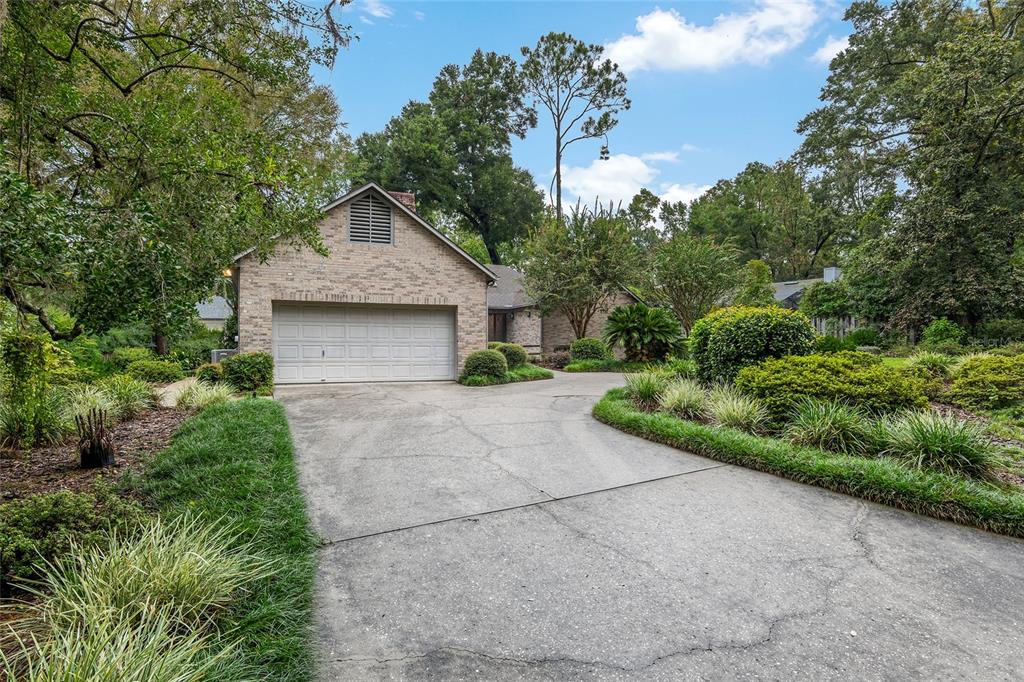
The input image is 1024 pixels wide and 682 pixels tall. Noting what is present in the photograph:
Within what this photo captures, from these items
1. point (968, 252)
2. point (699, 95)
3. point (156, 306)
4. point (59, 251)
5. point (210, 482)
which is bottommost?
point (210, 482)

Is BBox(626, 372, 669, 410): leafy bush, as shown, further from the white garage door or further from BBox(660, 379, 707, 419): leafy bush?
the white garage door

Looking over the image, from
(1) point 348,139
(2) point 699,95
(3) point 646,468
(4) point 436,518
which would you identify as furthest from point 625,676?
(1) point 348,139

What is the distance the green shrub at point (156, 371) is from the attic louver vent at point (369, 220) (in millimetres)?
6093

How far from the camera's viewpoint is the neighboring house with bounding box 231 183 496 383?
12266 millimetres

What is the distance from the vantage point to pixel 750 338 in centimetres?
776

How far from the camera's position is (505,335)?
21984 millimetres

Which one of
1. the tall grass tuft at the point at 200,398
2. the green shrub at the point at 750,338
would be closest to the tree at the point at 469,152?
the tall grass tuft at the point at 200,398

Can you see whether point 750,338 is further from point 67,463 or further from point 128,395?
point 128,395

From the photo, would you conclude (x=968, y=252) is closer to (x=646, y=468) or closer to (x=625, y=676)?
(x=646, y=468)

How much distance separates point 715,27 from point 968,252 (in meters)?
11.7

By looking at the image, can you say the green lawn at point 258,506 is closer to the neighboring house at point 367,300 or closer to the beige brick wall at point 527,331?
the neighboring house at point 367,300

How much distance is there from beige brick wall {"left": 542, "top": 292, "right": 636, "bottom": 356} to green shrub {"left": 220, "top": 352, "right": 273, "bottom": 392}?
12.8 metres

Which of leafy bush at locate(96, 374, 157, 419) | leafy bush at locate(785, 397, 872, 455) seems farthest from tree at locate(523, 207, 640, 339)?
leafy bush at locate(96, 374, 157, 419)

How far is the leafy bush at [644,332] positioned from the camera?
55.8 ft
